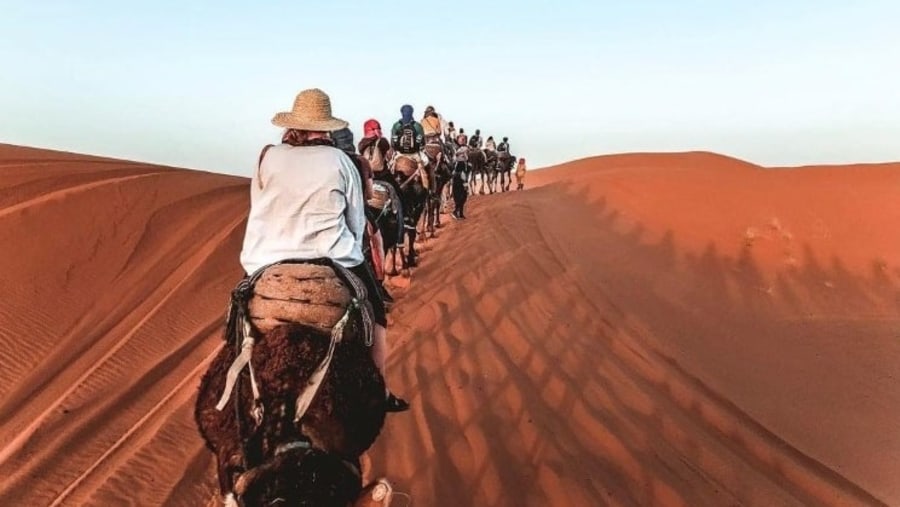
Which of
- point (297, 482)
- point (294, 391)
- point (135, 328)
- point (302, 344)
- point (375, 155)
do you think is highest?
point (375, 155)

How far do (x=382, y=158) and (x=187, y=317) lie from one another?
12.2ft

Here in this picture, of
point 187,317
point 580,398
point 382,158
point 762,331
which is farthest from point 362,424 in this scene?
point 762,331

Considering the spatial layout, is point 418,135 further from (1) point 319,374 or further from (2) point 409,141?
(1) point 319,374

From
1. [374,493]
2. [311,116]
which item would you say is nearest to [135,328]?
[311,116]

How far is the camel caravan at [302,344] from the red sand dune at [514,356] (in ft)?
7.14

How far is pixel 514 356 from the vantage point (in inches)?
353

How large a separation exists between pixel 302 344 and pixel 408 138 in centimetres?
1075

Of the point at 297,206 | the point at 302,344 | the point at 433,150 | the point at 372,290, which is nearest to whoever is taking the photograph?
the point at 302,344

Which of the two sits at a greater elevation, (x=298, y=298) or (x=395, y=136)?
(x=395, y=136)

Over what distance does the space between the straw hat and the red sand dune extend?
9.27ft

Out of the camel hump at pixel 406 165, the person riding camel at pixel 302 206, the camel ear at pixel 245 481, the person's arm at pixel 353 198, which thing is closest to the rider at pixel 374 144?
the camel hump at pixel 406 165

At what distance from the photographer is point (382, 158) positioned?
11953mm

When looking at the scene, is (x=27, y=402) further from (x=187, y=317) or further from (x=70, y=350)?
(x=187, y=317)

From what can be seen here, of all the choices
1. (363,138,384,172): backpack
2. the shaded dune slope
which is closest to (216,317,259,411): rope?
the shaded dune slope
